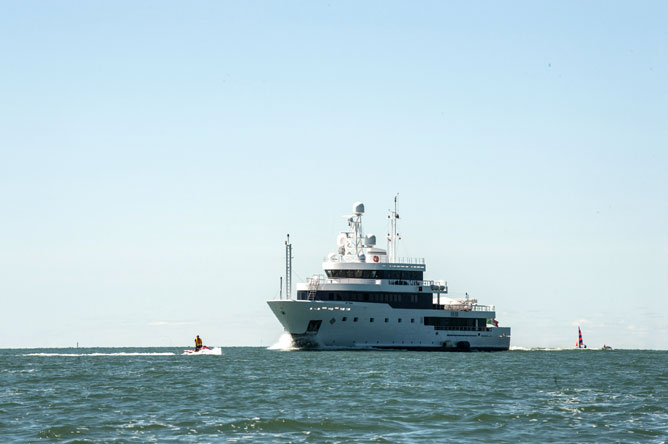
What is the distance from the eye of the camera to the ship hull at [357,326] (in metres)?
80.8

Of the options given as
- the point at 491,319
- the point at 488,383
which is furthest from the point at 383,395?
the point at 491,319

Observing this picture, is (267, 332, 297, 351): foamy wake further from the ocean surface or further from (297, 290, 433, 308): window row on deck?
the ocean surface

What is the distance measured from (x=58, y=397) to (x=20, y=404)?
313 cm

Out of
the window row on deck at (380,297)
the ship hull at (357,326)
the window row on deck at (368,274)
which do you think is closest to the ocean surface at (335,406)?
the ship hull at (357,326)

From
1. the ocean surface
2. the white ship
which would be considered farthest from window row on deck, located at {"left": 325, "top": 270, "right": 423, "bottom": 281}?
the ocean surface

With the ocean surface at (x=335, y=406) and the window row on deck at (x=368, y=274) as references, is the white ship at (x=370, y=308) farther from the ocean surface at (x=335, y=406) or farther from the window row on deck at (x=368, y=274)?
the ocean surface at (x=335, y=406)

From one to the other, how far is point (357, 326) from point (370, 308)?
1.97 metres

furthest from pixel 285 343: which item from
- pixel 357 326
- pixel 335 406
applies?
pixel 335 406

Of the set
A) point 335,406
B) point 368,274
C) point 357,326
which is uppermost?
point 368,274

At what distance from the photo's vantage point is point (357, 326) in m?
82.3

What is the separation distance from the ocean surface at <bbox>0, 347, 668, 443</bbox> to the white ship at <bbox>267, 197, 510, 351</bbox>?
25650mm

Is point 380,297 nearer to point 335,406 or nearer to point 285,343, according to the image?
point 285,343

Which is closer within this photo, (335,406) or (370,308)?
(335,406)

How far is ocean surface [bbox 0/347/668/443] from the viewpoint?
89.4ft
